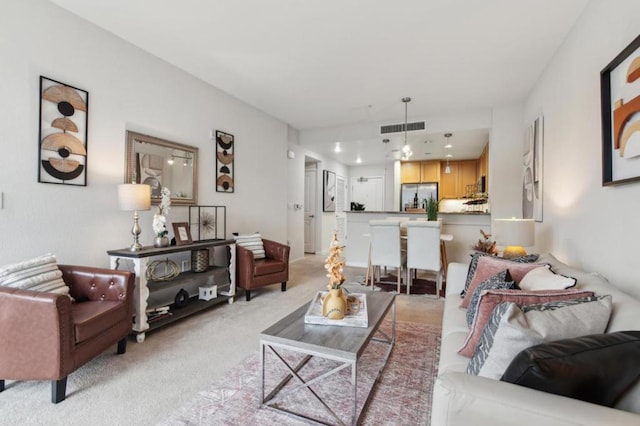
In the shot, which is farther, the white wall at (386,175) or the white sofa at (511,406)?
the white wall at (386,175)

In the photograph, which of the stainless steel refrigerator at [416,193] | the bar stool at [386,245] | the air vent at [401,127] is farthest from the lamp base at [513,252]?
the stainless steel refrigerator at [416,193]

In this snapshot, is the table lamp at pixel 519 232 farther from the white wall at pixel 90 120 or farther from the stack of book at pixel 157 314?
the white wall at pixel 90 120

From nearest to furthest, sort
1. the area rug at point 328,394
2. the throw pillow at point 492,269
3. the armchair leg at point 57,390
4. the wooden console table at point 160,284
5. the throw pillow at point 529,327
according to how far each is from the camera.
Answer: the throw pillow at point 529,327 < the area rug at point 328,394 < the armchair leg at point 57,390 < the throw pillow at point 492,269 < the wooden console table at point 160,284

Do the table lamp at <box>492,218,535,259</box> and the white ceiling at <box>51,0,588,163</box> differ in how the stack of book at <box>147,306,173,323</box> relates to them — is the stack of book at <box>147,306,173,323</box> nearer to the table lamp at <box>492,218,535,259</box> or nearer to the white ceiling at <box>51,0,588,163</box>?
the white ceiling at <box>51,0,588,163</box>

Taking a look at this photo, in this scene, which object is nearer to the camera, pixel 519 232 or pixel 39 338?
pixel 39 338

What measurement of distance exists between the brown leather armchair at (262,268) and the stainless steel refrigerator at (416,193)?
4.81 meters

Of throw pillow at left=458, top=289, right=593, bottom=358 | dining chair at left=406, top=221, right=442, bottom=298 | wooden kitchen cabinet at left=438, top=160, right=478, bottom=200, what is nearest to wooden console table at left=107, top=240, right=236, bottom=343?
dining chair at left=406, top=221, right=442, bottom=298

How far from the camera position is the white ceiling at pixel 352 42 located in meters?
2.35

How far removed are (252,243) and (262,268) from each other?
48 cm

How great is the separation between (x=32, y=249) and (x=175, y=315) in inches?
47.3

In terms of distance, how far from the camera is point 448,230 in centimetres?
497

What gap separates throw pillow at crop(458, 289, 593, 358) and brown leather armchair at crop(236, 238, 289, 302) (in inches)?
103

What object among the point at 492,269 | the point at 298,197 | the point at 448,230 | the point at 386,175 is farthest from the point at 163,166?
the point at 386,175

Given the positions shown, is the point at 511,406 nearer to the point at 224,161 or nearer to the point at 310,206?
the point at 224,161
